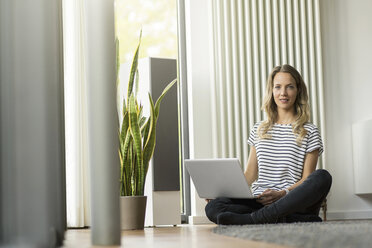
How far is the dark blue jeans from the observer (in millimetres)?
2648

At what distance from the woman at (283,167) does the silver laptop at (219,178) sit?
6 cm

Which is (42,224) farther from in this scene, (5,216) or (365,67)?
(365,67)

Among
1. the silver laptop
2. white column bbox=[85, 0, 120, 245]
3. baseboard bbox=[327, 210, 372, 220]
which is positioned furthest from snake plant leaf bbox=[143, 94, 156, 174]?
white column bbox=[85, 0, 120, 245]

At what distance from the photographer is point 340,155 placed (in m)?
4.18

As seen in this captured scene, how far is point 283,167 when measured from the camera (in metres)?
2.98

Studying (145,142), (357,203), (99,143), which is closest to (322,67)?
(357,203)

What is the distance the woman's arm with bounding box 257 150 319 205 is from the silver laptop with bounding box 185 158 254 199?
0.23ft

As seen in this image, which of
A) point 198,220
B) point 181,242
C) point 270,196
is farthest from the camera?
point 198,220

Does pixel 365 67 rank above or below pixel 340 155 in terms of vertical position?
above

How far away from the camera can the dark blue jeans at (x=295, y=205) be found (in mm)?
2648

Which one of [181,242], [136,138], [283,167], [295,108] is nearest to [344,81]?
[295,108]

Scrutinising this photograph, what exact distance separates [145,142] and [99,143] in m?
2.05

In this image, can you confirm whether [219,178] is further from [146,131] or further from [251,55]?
[251,55]

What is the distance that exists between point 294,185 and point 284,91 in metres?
0.49
